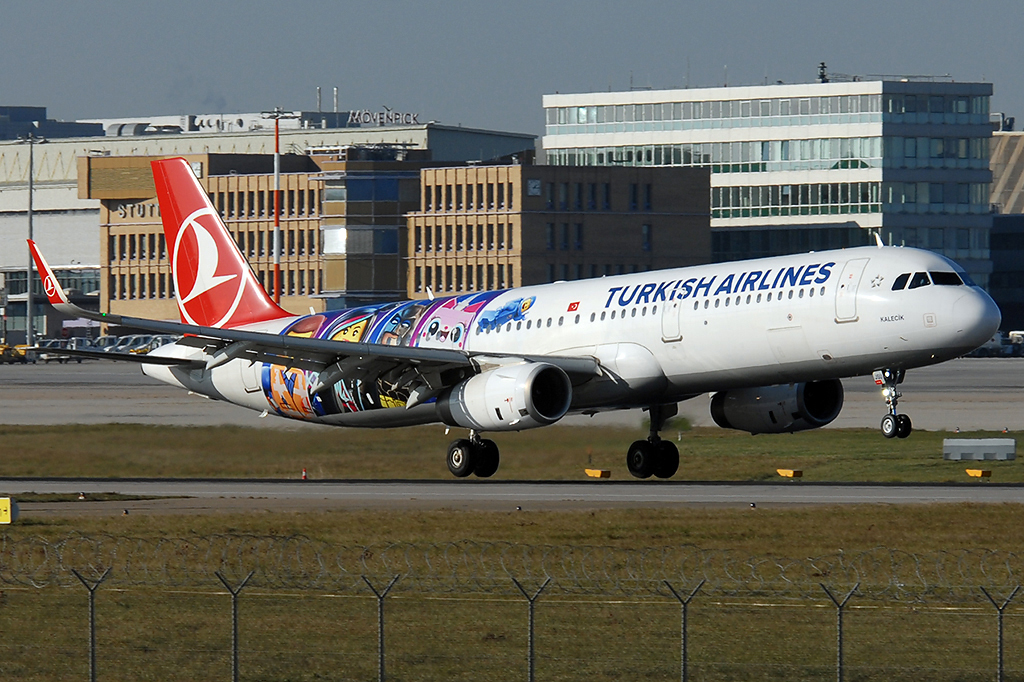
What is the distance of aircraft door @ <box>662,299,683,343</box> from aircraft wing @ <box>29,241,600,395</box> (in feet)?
7.64

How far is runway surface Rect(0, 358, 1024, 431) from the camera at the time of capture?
274ft

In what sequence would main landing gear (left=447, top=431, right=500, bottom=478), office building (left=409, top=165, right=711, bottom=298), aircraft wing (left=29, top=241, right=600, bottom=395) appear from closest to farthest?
aircraft wing (left=29, top=241, right=600, bottom=395) < main landing gear (left=447, top=431, right=500, bottom=478) < office building (left=409, top=165, right=711, bottom=298)

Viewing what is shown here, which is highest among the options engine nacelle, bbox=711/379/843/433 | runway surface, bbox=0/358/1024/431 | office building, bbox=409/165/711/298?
office building, bbox=409/165/711/298

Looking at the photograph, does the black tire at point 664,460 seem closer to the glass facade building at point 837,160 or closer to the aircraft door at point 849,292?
the aircraft door at point 849,292

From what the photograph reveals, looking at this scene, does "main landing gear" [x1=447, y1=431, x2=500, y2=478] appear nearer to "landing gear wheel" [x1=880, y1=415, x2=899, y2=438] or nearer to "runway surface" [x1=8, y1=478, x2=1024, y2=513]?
"runway surface" [x1=8, y1=478, x2=1024, y2=513]

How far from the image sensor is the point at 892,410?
42219 mm

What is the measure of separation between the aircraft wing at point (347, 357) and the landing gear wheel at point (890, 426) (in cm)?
820

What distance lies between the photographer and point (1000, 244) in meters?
188

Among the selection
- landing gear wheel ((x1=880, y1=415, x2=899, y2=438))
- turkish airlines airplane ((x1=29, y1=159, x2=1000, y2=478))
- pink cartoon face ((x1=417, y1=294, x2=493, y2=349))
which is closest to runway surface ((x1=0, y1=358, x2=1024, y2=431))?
turkish airlines airplane ((x1=29, y1=159, x2=1000, y2=478))

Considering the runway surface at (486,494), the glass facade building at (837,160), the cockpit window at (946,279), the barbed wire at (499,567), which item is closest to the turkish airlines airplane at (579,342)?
the cockpit window at (946,279)

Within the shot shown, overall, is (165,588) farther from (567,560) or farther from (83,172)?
(83,172)

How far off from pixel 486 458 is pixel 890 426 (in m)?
12.5

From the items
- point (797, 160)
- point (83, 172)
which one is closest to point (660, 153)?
point (797, 160)

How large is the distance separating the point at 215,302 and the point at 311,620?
31752mm
